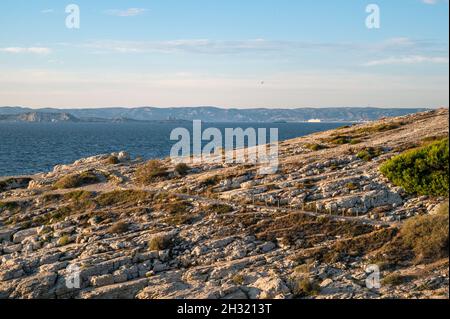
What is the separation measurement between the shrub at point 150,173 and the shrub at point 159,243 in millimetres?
17277

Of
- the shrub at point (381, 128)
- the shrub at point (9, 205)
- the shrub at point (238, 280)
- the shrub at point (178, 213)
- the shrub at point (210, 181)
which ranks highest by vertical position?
the shrub at point (381, 128)

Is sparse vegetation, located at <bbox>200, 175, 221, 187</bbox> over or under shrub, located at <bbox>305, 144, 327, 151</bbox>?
under

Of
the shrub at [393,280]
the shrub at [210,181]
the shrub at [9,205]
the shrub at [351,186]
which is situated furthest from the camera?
the shrub at [9,205]

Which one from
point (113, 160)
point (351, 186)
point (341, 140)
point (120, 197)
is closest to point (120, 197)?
point (120, 197)

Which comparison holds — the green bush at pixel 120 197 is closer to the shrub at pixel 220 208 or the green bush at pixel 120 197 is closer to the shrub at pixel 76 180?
the shrub at pixel 76 180

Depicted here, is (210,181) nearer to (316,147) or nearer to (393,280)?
(316,147)

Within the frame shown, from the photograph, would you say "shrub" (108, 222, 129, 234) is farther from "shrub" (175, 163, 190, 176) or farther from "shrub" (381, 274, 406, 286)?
"shrub" (381, 274, 406, 286)

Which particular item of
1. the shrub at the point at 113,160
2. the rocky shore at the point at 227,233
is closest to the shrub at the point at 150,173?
the rocky shore at the point at 227,233

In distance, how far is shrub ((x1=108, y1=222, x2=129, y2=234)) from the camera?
144 ft

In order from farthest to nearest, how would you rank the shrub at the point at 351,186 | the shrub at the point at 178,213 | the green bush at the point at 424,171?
the shrub at the point at 351,186 < the shrub at the point at 178,213 < the green bush at the point at 424,171

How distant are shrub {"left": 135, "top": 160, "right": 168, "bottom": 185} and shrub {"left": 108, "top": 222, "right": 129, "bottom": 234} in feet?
41.7

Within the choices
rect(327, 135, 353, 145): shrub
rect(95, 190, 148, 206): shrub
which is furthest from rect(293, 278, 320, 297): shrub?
rect(327, 135, 353, 145): shrub

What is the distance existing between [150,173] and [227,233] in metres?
20.1

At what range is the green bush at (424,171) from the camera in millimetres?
39312
